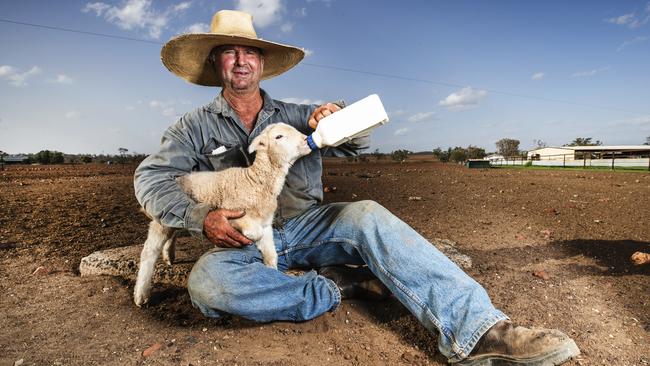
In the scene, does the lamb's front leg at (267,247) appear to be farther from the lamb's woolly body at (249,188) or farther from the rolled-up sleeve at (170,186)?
the rolled-up sleeve at (170,186)

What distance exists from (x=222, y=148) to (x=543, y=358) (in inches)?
116

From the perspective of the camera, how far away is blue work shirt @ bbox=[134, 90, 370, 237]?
3421mm

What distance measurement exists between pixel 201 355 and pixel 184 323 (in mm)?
614

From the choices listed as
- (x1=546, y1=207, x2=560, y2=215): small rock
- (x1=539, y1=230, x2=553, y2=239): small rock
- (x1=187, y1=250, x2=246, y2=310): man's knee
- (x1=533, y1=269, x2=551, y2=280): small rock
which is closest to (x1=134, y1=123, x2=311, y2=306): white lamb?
(x1=187, y1=250, x2=246, y2=310): man's knee

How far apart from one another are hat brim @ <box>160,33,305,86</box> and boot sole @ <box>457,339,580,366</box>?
3191 millimetres

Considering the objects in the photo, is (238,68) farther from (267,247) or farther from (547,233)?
(547,233)

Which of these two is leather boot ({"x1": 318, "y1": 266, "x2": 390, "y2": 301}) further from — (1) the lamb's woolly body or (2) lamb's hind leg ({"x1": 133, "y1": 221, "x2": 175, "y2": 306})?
(2) lamb's hind leg ({"x1": 133, "y1": 221, "x2": 175, "y2": 306})

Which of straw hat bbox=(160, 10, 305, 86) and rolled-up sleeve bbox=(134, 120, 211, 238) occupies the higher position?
straw hat bbox=(160, 10, 305, 86)

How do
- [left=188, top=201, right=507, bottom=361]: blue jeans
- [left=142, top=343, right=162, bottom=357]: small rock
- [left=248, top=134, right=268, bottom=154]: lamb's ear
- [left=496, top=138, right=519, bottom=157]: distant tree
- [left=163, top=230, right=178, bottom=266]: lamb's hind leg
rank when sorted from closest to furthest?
[left=188, top=201, right=507, bottom=361]: blue jeans < [left=142, top=343, right=162, bottom=357]: small rock < [left=248, top=134, right=268, bottom=154]: lamb's ear < [left=163, top=230, right=178, bottom=266]: lamb's hind leg < [left=496, top=138, right=519, bottom=157]: distant tree

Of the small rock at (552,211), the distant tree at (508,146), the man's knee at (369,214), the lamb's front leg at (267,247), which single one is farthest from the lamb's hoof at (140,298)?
the distant tree at (508,146)

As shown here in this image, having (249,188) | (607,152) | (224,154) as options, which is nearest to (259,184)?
(249,188)

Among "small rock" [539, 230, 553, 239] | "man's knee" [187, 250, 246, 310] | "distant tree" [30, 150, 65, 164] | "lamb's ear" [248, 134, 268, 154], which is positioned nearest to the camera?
"man's knee" [187, 250, 246, 310]

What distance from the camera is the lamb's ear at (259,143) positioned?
3.31 meters

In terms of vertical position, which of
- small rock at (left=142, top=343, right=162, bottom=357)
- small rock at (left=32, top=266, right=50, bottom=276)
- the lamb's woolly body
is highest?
the lamb's woolly body
